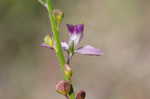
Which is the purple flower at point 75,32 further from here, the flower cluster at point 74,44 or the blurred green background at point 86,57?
the blurred green background at point 86,57

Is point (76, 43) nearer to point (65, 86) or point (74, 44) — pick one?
point (74, 44)

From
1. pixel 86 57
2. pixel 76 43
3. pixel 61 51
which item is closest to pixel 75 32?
pixel 76 43

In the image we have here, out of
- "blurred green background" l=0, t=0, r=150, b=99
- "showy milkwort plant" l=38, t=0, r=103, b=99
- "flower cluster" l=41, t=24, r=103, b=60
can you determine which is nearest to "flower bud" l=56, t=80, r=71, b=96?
"showy milkwort plant" l=38, t=0, r=103, b=99

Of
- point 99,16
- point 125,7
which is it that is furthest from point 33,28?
point 125,7

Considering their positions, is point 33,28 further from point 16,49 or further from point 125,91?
point 125,91

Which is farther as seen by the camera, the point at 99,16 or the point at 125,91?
the point at 99,16

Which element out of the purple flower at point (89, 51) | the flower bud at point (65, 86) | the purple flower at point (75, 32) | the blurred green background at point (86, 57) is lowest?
the blurred green background at point (86, 57)

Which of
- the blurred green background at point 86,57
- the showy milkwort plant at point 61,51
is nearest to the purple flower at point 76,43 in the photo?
the showy milkwort plant at point 61,51

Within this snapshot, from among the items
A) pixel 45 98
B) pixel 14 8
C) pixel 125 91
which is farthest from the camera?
pixel 14 8
